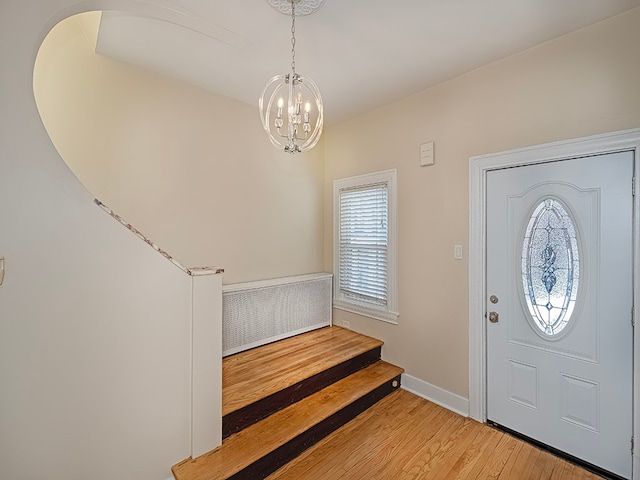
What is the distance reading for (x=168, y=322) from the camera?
1.69 metres

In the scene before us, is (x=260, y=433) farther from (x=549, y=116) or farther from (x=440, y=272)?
(x=549, y=116)

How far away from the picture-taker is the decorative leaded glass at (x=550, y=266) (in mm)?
2008

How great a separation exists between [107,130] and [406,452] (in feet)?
11.0

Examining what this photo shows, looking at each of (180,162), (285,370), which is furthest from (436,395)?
(180,162)

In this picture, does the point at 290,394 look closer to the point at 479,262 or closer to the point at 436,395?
the point at 436,395

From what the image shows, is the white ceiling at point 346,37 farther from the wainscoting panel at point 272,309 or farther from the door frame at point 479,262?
the wainscoting panel at point 272,309

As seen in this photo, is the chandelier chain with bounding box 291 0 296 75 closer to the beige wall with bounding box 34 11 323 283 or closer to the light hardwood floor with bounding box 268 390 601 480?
the beige wall with bounding box 34 11 323 283

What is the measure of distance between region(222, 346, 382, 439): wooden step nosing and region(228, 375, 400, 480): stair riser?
0.97 ft

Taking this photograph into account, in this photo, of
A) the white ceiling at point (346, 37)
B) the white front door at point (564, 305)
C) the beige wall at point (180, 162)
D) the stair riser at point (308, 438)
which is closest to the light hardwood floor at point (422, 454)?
the stair riser at point (308, 438)

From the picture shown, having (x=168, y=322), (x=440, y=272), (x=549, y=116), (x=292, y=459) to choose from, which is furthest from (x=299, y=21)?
A: (x=292, y=459)

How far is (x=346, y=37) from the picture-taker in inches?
80.0

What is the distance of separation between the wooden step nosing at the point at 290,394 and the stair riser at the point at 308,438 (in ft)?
0.97

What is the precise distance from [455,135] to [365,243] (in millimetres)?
1446

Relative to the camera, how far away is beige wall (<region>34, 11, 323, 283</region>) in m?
2.12
